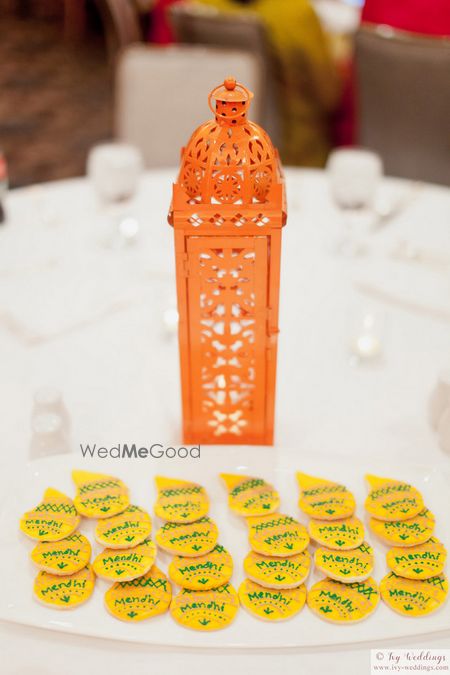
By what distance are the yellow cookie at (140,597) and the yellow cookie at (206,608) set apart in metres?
0.02

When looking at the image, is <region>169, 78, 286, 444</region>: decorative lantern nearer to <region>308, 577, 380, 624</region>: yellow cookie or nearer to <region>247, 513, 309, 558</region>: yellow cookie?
<region>247, 513, 309, 558</region>: yellow cookie

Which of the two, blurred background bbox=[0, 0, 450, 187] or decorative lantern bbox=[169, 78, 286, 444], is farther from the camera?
blurred background bbox=[0, 0, 450, 187]

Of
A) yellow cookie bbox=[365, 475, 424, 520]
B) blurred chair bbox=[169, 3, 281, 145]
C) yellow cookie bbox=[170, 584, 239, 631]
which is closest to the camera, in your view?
yellow cookie bbox=[170, 584, 239, 631]

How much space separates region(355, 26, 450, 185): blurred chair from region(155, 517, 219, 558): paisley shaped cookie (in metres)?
1.90

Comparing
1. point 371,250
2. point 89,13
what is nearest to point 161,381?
point 371,250

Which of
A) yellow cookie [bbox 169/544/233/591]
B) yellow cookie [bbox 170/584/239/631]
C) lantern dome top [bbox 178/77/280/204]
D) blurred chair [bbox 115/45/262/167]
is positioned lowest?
yellow cookie [bbox 170/584/239/631]

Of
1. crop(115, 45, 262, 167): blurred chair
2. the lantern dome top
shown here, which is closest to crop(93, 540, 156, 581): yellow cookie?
the lantern dome top

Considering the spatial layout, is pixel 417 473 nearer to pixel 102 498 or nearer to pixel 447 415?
pixel 447 415

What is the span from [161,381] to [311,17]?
2309 mm

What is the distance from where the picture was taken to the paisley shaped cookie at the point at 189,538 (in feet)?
2.72

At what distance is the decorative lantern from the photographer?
855 millimetres

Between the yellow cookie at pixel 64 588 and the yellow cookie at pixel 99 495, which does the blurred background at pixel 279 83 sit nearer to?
the yellow cookie at pixel 99 495

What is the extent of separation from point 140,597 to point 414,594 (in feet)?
1.00

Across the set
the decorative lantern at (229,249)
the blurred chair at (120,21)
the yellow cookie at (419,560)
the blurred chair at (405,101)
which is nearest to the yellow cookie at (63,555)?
the decorative lantern at (229,249)
